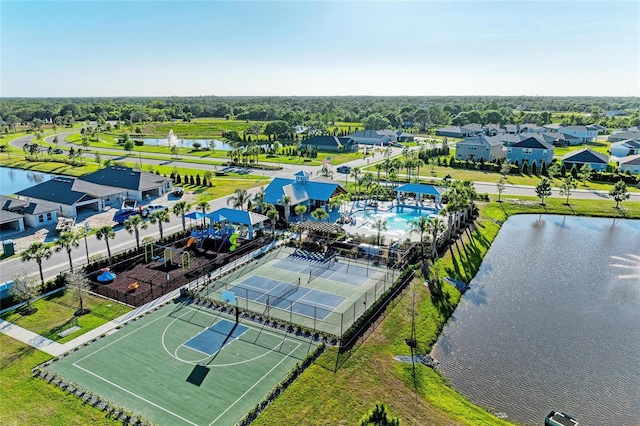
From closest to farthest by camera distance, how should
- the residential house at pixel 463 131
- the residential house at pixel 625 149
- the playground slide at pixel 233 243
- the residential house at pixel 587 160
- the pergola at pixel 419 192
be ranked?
the playground slide at pixel 233 243 → the pergola at pixel 419 192 → the residential house at pixel 587 160 → the residential house at pixel 625 149 → the residential house at pixel 463 131

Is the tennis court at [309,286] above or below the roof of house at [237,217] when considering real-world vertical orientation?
below

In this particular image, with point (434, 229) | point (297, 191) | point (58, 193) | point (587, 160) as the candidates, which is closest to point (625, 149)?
point (587, 160)

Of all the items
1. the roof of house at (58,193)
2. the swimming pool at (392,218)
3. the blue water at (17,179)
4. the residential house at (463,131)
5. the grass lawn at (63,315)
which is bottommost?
the blue water at (17,179)

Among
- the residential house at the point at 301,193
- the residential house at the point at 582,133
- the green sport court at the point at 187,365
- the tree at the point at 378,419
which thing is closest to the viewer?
the tree at the point at 378,419

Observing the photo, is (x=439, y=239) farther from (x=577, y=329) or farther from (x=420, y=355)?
(x=420, y=355)

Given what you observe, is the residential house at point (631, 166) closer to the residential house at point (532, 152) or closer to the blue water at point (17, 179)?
the residential house at point (532, 152)

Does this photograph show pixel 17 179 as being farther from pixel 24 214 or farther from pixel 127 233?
pixel 127 233

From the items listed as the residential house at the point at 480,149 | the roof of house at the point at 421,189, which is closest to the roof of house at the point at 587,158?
the residential house at the point at 480,149
